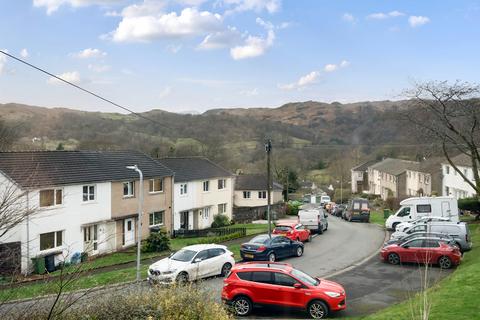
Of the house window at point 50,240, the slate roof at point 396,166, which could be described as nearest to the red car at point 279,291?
the house window at point 50,240

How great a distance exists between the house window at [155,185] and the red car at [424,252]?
18934 millimetres

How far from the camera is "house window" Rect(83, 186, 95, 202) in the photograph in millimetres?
30953

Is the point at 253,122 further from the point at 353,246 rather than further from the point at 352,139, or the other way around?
the point at 353,246

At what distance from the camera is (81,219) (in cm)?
3023

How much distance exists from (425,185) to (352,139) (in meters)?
36.5

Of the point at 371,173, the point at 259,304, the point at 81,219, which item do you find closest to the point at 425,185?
the point at 371,173

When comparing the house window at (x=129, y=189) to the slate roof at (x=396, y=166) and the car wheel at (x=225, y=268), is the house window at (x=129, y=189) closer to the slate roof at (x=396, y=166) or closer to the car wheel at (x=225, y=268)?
the car wheel at (x=225, y=268)

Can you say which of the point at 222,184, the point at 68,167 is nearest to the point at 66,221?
the point at 68,167

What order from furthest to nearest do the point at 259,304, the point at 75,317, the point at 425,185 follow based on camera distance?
the point at 425,185 → the point at 259,304 → the point at 75,317

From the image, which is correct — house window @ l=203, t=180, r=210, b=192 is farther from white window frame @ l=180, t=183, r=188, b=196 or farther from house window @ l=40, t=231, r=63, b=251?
house window @ l=40, t=231, r=63, b=251

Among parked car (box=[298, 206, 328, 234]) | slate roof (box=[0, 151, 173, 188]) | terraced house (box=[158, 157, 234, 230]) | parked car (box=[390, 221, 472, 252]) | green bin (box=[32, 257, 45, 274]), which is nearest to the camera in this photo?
green bin (box=[32, 257, 45, 274])

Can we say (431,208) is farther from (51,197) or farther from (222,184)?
(51,197)

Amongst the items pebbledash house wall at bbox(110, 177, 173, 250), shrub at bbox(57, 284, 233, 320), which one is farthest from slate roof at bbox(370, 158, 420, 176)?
shrub at bbox(57, 284, 233, 320)

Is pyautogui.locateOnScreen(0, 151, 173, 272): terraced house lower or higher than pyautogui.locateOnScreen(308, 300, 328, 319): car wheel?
higher
